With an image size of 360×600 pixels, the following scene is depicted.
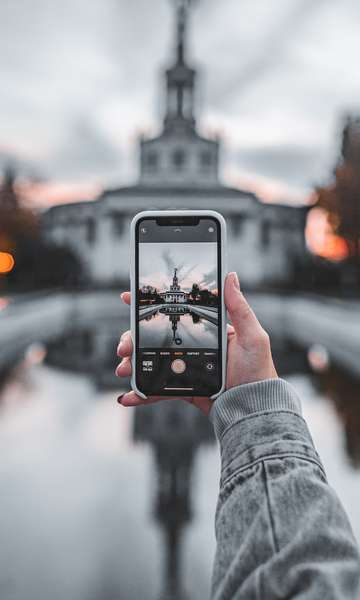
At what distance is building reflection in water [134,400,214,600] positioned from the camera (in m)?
4.14

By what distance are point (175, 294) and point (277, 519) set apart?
1098mm

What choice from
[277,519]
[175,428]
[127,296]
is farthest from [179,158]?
[277,519]

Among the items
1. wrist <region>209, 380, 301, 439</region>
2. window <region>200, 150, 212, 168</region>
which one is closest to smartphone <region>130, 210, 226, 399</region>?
wrist <region>209, 380, 301, 439</region>

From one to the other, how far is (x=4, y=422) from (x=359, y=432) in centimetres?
523

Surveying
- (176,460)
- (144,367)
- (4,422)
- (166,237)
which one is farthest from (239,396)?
(4,422)

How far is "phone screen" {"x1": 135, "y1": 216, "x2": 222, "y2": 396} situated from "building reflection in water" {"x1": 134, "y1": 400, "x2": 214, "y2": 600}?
2258 millimetres

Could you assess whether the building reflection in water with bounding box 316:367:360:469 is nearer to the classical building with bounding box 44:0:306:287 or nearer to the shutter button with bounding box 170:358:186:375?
the shutter button with bounding box 170:358:186:375

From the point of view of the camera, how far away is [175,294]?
6.79 ft

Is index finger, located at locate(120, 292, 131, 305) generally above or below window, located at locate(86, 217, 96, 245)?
below

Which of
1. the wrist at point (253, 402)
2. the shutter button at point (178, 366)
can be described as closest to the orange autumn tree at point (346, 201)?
the shutter button at point (178, 366)

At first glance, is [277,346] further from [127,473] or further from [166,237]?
[166,237]

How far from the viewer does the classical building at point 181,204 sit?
51.3 meters

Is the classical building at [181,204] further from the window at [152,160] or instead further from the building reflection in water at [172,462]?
the building reflection in water at [172,462]

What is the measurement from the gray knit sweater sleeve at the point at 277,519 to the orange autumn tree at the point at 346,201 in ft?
125
